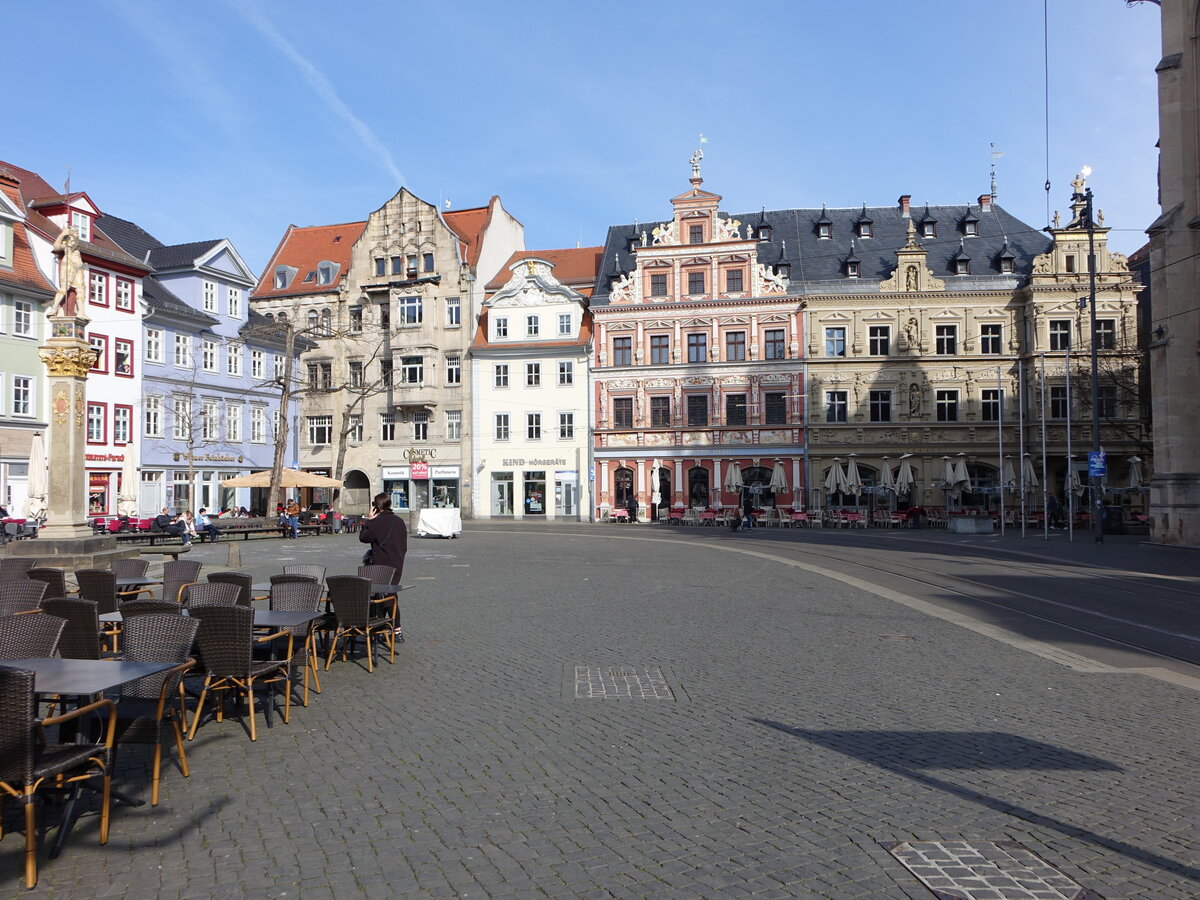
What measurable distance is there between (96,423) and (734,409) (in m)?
29.8

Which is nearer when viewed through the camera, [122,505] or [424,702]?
[424,702]

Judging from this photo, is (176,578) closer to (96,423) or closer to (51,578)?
(51,578)

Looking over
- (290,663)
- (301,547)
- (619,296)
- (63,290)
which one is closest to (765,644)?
(290,663)

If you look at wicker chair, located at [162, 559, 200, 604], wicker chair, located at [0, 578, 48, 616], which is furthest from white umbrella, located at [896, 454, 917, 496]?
wicker chair, located at [0, 578, 48, 616]

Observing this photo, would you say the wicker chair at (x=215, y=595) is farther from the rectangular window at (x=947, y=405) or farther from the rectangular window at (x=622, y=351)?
the rectangular window at (x=947, y=405)

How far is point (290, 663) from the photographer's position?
25.0 ft

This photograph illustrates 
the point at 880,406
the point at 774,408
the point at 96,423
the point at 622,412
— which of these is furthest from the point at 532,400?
the point at 96,423

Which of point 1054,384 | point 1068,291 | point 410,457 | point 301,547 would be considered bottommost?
point 301,547

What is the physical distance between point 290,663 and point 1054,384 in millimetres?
45410

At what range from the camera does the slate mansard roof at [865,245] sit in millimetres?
47281

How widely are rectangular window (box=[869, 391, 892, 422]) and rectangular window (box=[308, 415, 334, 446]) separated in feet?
100

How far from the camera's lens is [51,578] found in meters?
10.8

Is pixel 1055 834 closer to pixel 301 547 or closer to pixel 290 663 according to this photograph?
pixel 290 663

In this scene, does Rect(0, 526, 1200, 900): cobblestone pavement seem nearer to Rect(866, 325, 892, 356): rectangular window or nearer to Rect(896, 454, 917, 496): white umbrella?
Rect(896, 454, 917, 496): white umbrella
